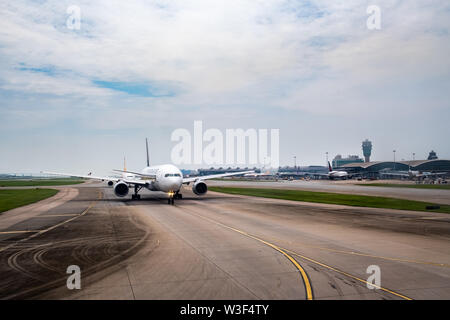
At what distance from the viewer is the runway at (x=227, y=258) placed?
998 cm

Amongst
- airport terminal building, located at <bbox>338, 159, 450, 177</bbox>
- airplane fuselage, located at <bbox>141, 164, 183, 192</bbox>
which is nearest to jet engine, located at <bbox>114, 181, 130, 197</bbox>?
airplane fuselage, located at <bbox>141, 164, 183, 192</bbox>

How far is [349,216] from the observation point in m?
27.6

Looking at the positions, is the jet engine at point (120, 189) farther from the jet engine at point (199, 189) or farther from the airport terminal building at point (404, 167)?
the airport terminal building at point (404, 167)

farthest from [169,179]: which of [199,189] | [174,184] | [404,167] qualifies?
[404,167]

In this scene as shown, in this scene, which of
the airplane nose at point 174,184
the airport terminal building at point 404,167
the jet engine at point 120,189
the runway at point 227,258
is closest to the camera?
the runway at point 227,258

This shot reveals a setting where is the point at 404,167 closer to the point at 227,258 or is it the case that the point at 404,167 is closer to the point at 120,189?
the point at 120,189

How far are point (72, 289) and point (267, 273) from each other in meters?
6.08

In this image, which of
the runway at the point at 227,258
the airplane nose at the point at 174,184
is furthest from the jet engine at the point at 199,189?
the runway at the point at 227,258

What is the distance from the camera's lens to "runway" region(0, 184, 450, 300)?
9.98 meters

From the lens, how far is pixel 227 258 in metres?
13.9

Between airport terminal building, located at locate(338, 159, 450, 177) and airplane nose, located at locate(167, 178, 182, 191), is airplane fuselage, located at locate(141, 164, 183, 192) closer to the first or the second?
airplane nose, located at locate(167, 178, 182, 191)

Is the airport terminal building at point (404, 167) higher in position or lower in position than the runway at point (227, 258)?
higher
